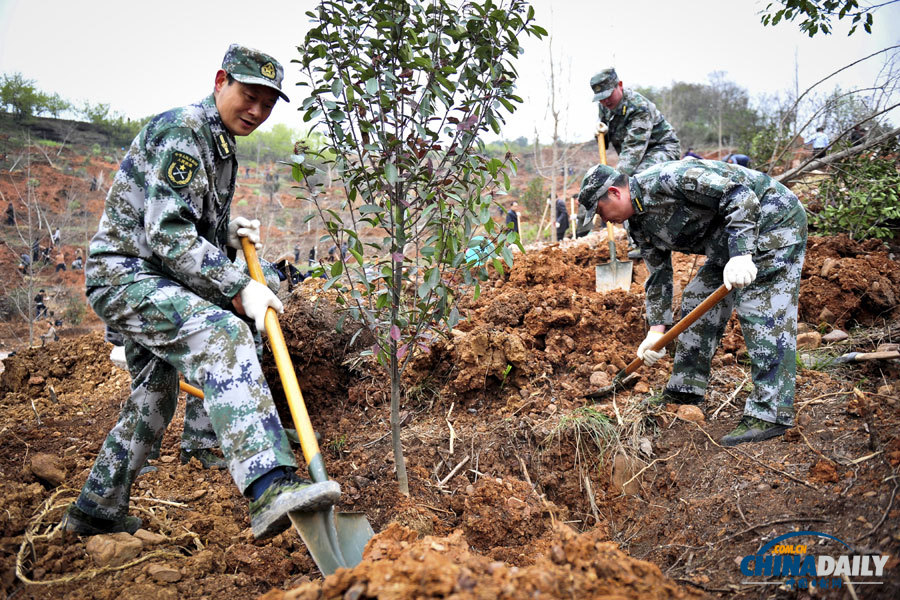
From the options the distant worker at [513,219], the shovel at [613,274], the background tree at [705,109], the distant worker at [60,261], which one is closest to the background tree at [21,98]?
the distant worker at [60,261]

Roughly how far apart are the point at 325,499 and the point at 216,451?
210 centimetres

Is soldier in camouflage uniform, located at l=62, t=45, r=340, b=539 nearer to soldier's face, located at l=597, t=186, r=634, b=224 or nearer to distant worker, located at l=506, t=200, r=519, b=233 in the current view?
distant worker, located at l=506, t=200, r=519, b=233

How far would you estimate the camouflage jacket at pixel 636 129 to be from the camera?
5.31 m

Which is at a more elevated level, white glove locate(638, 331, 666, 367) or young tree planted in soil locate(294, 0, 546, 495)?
young tree planted in soil locate(294, 0, 546, 495)

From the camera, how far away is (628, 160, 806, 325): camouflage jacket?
2.85m

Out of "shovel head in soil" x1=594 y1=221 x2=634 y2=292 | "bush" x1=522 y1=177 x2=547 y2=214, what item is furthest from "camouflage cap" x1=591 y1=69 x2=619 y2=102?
"bush" x1=522 y1=177 x2=547 y2=214

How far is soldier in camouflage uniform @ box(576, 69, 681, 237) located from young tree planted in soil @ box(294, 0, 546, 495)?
322cm

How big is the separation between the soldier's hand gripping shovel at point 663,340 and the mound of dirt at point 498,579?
1.72 meters

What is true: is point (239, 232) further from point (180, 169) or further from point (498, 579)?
point (498, 579)

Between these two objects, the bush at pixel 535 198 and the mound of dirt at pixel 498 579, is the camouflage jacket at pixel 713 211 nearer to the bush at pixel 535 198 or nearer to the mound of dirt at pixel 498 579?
the mound of dirt at pixel 498 579

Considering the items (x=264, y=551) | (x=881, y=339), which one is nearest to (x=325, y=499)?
(x=264, y=551)

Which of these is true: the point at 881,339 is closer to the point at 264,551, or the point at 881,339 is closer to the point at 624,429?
the point at 624,429

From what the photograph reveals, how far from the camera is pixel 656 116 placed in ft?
17.7

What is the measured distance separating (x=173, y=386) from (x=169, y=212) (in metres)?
0.84
